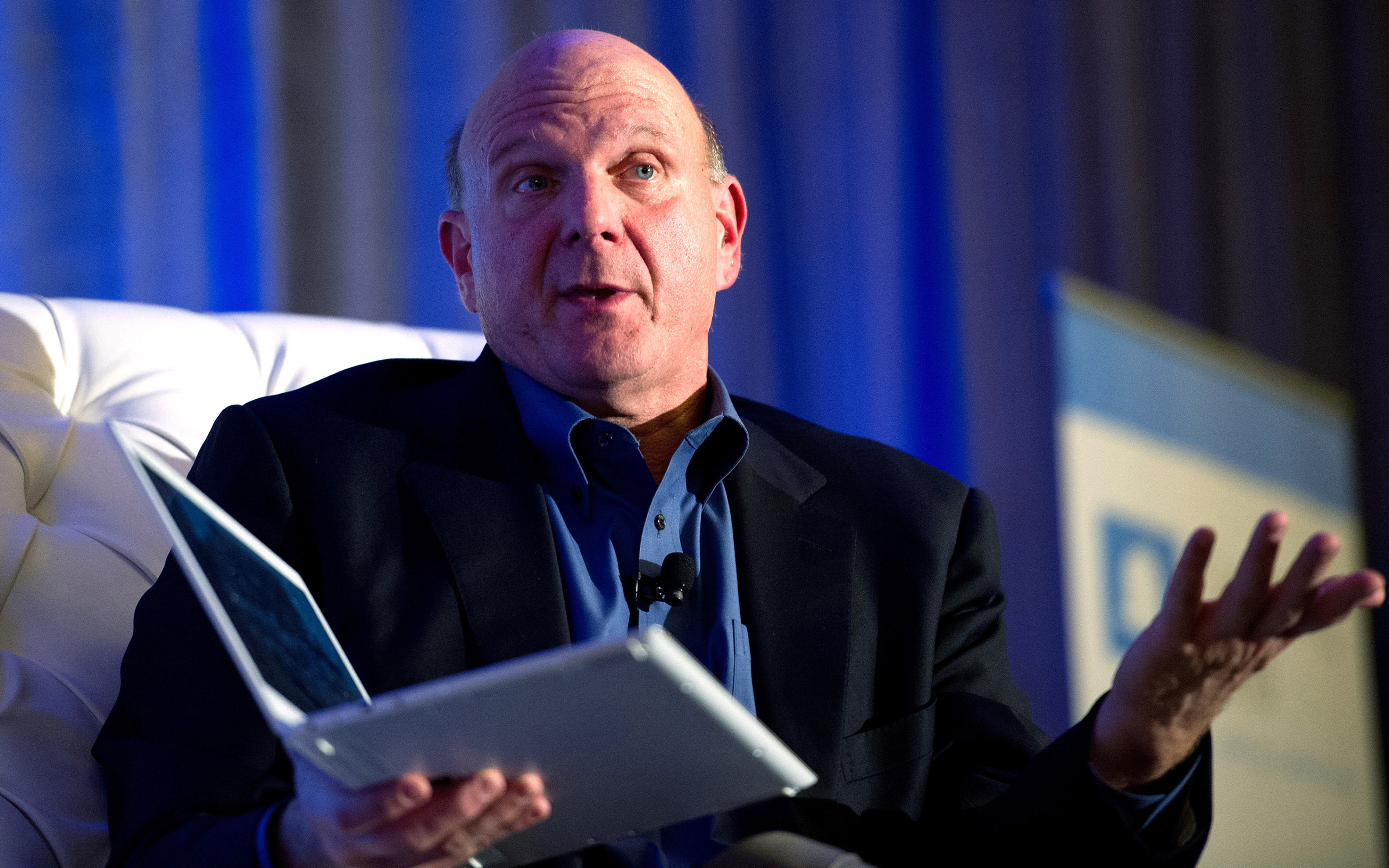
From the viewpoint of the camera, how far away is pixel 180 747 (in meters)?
1.09

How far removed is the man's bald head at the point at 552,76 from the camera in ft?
4.93

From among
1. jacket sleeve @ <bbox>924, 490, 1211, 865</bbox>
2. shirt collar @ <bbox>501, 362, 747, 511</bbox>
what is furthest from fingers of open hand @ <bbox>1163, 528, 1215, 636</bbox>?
shirt collar @ <bbox>501, 362, 747, 511</bbox>

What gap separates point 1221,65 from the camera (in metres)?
3.92

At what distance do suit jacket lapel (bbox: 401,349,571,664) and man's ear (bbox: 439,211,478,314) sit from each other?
22 cm

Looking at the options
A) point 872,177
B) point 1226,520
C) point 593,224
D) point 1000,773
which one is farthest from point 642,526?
point 1226,520

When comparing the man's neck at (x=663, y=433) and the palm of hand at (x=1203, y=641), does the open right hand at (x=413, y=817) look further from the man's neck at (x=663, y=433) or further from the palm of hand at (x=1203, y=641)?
the man's neck at (x=663, y=433)

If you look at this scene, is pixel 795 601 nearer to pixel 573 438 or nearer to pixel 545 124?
pixel 573 438

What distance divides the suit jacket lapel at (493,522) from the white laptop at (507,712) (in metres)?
0.30

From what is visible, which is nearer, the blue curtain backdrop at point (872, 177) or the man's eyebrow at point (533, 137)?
the man's eyebrow at point (533, 137)

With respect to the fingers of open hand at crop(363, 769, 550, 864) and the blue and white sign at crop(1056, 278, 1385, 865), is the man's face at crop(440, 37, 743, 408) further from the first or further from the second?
the blue and white sign at crop(1056, 278, 1385, 865)

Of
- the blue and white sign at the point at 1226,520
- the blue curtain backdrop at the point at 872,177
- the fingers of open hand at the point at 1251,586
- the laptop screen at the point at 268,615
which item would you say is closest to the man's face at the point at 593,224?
the laptop screen at the point at 268,615

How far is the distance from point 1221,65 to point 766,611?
327 cm

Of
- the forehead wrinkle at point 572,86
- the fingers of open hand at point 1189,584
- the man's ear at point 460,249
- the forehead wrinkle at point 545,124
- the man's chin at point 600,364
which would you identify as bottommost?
the fingers of open hand at point 1189,584

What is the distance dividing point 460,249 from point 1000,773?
2.92ft
